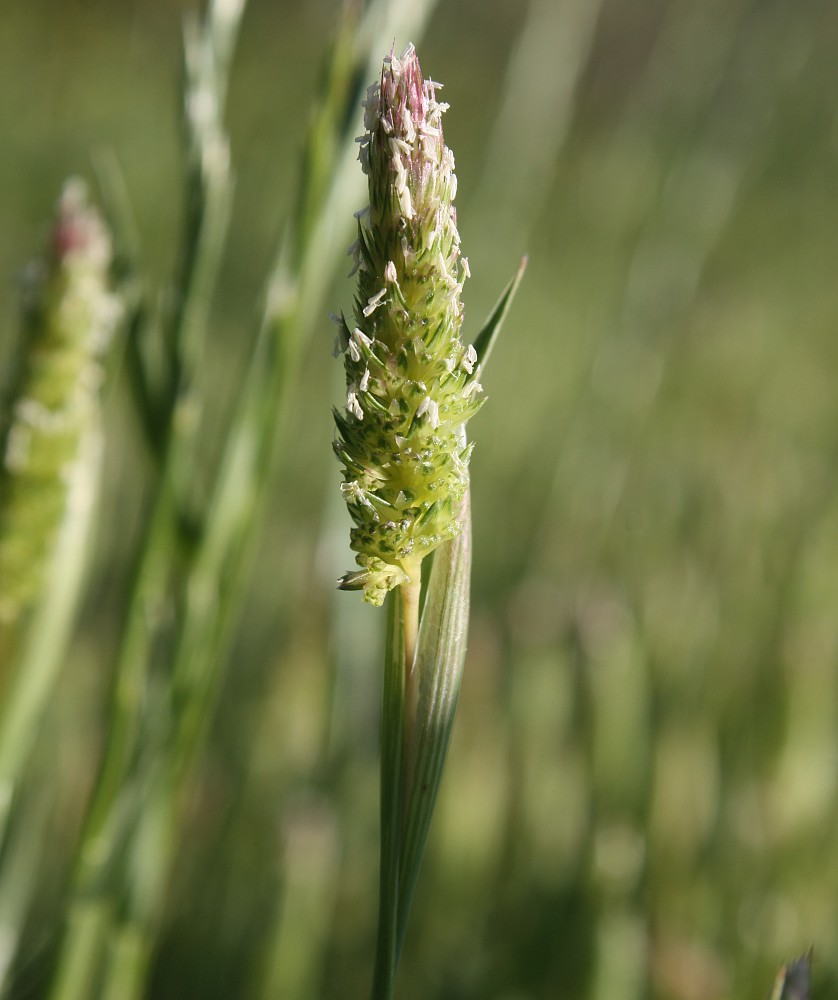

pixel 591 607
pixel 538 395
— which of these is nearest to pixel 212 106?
pixel 591 607

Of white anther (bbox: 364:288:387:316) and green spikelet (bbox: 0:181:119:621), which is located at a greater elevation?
green spikelet (bbox: 0:181:119:621)

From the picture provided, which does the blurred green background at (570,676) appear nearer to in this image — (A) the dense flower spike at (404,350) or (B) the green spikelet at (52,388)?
(B) the green spikelet at (52,388)

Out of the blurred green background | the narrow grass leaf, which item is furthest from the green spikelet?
the narrow grass leaf

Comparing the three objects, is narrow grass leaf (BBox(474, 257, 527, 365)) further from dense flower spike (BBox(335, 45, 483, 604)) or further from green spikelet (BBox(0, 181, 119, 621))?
green spikelet (BBox(0, 181, 119, 621))

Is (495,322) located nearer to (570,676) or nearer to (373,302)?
(373,302)

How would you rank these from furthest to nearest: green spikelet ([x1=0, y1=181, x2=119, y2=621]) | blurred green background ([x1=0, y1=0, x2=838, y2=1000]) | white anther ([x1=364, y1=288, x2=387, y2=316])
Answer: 1. blurred green background ([x1=0, y1=0, x2=838, y2=1000])
2. green spikelet ([x1=0, y1=181, x2=119, y2=621])
3. white anther ([x1=364, y1=288, x2=387, y2=316])

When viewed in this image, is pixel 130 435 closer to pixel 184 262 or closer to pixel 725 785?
pixel 725 785

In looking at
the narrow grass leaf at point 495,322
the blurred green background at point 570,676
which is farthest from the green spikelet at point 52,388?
the narrow grass leaf at point 495,322

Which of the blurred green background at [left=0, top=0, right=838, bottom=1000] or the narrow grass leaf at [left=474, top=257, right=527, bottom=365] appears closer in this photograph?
the narrow grass leaf at [left=474, top=257, right=527, bottom=365]

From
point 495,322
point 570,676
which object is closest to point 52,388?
point 495,322
